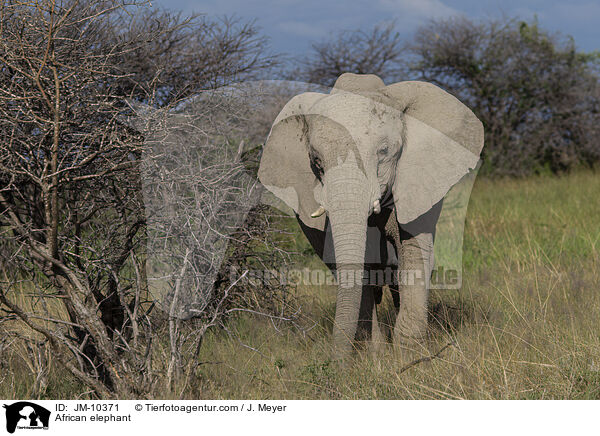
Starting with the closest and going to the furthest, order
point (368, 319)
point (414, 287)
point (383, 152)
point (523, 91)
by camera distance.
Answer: point (383, 152) → point (414, 287) → point (368, 319) → point (523, 91)

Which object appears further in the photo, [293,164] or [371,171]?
[293,164]

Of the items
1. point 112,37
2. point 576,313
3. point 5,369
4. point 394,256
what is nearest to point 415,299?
point 394,256

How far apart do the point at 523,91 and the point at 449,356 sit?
15149 millimetres

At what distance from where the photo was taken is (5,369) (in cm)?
409

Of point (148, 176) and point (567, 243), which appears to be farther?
point (567, 243)

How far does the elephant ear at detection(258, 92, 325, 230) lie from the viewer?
4.04 m

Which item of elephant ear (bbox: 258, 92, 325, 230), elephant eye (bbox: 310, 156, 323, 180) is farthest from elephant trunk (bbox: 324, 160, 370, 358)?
elephant ear (bbox: 258, 92, 325, 230)

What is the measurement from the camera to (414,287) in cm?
410

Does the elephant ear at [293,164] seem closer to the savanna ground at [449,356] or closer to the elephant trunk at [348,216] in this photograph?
the elephant trunk at [348,216]

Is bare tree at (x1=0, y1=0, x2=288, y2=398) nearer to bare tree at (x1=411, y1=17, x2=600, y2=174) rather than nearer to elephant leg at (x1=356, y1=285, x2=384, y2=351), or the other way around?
elephant leg at (x1=356, y1=285, x2=384, y2=351)

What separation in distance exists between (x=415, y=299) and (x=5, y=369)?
2.74 metres

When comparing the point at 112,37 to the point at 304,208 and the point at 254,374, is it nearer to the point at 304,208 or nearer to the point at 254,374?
the point at 304,208
